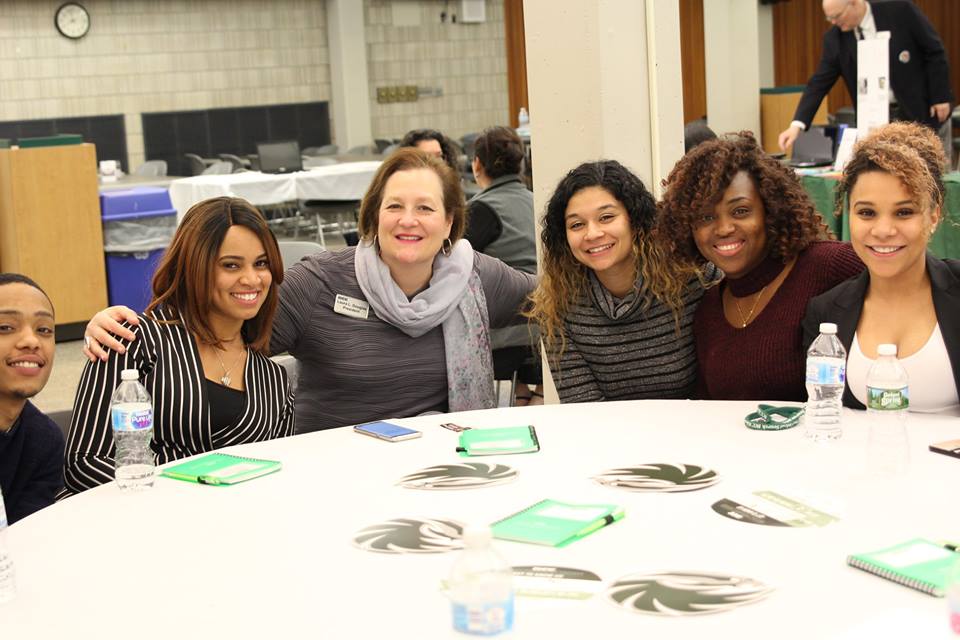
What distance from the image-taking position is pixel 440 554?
188 cm

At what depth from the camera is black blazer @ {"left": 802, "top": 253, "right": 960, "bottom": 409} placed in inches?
100

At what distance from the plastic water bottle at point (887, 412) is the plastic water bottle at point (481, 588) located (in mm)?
976

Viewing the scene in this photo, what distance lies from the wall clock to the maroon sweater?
1349 cm

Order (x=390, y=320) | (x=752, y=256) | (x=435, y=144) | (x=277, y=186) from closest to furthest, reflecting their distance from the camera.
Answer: (x=752, y=256)
(x=390, y=320)
(x=435, y=144)
(x=277, y=186)

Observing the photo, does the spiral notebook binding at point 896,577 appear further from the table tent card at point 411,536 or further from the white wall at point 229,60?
the white wall at point 229,60

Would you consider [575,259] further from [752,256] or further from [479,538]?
[479,538]

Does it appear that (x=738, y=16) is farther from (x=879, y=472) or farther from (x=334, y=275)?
(x=879, y=472)

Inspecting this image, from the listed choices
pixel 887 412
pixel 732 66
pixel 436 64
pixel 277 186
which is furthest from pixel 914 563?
Result: pixel 436 64

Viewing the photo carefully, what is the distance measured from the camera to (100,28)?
14.8m

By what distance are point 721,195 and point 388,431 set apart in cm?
108

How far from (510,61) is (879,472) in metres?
15.7

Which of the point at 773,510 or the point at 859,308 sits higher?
the point at 859,308

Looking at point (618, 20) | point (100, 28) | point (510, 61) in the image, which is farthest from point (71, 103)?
point (618, 20)

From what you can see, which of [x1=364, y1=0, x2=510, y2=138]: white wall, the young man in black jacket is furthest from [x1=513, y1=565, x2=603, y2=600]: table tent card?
[x1=364, y1=0, x2=510, y2=138]: white wall
